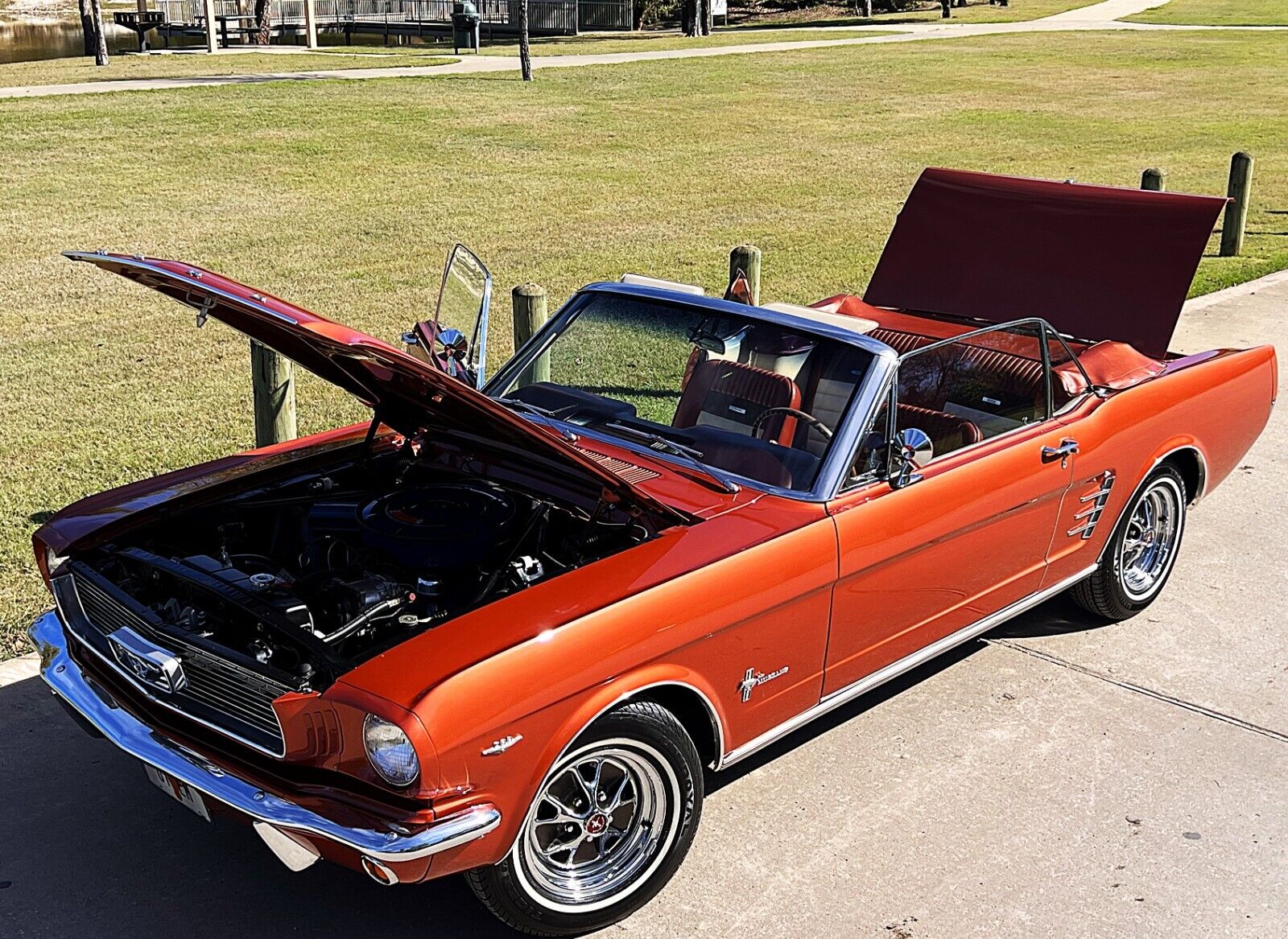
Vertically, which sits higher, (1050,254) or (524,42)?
(524,42)

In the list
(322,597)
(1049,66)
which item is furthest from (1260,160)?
(322,597)

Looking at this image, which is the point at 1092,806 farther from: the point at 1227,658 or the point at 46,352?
the point at 46,352

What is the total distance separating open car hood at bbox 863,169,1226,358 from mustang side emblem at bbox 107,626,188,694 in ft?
14.8

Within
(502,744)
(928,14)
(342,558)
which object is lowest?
(502,744)

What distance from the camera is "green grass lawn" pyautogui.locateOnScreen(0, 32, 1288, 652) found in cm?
867

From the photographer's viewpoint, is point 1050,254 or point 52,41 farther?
point 52,41

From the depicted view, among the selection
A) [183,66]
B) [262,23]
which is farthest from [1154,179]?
[262,23]

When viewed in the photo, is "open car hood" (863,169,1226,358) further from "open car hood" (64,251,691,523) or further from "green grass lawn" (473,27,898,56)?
"green grass lawn" (473,27,898,56)

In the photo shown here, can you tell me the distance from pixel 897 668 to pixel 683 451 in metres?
1.08

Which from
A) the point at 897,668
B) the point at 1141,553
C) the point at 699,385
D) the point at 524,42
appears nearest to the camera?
the point at 897,668

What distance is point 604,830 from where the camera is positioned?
387 centimetres

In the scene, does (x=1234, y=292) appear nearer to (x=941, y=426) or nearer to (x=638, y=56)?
(x=941, y=426)

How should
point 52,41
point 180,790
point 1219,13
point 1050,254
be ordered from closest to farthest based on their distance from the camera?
1. point 180,790
2. point 1050,254
3. point 52,41
4. point 1219,13

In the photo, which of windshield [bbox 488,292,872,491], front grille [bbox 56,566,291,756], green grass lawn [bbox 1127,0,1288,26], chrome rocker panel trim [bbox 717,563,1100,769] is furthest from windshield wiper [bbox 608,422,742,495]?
green grass lawn [bbox 1127,0,1288,26]
